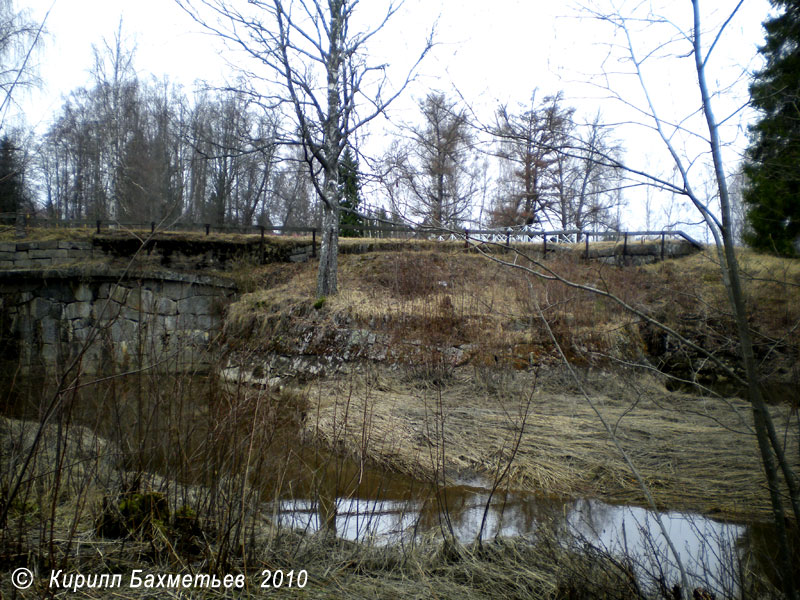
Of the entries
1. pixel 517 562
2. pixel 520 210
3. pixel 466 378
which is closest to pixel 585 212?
pixel 520 210

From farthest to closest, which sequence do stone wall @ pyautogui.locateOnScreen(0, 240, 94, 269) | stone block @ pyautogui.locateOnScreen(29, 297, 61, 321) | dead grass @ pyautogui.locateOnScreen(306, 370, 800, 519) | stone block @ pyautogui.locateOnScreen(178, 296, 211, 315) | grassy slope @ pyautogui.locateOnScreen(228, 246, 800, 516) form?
stone wall @ pyautogui.locateOnScreen(0, 240, 94, 269), stone block @ pyautogui.locateOnScreen(178, 296, 211, 315), stone block @ pyautogui.locateOnScreen(29, 297, 61, 321), grassy slope @ pyautogui.locateOnScreen(228, 246, 800, 516), dead grass @ pyautogui.locateOnScreen(306, 370, 800, 519)

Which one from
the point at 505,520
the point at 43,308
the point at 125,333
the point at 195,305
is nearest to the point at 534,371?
the point at 505,520

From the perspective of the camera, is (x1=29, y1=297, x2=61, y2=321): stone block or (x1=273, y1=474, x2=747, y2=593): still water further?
(x1=29, y1=297, x2=61, y2=321): stone block

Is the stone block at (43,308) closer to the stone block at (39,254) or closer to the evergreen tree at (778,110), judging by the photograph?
the stone block at (39,254)

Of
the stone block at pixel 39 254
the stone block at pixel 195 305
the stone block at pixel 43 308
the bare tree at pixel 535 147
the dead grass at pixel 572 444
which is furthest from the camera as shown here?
the stone block at pixel 39 254

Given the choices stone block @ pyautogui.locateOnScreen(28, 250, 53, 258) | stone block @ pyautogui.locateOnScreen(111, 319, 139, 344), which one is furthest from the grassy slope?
stone block @ pyautogui.locateOnScreen(28, 250, 53, 258)

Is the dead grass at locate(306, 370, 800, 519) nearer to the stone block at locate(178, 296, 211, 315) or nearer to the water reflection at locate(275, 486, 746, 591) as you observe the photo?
the water reflection at locate(275, 486, 746, 591)

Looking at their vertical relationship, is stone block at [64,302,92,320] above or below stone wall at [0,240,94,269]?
below

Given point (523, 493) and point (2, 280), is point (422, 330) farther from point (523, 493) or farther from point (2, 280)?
point (2, 280)

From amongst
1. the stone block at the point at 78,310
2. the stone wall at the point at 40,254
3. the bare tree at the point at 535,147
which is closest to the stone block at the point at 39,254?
the stone wall at the point at 40,254

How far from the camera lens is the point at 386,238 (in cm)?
1852

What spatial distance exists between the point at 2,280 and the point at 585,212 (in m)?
15.7

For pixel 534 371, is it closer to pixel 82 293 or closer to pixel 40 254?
pixel 82 293

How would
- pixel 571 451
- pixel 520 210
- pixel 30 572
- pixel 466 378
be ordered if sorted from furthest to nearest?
pixel 466 378 < pixel 571 451 < pixel 520 210 < pixel 30 572
